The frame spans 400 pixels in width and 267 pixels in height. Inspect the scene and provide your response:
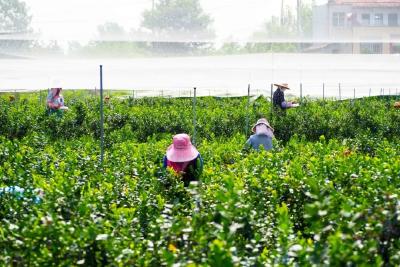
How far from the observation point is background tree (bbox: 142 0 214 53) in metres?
13.6

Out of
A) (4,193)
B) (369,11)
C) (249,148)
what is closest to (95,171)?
(4,193)

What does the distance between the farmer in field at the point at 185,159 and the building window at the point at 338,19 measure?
828 centimetres

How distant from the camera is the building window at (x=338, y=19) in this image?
15.7 metres

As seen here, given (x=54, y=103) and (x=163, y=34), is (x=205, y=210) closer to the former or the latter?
(x=163, y=34)

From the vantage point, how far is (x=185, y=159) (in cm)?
799

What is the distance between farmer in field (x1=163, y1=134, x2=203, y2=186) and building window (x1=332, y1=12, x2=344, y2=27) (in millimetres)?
8276

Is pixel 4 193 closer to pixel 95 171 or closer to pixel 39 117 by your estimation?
A: pixel 95 171

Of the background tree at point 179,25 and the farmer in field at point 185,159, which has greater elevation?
the background tree at point 179,25

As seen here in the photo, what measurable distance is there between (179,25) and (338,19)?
4.58m

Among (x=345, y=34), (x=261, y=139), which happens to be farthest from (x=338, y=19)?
(x=261, y=139)

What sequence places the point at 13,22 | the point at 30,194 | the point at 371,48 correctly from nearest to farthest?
the point at 30,194 < the point at 13,22 < the point at 371,48

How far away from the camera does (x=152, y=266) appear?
4.39 m

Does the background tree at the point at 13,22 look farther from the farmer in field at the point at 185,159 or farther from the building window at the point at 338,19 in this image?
the building window at the point at 338,19

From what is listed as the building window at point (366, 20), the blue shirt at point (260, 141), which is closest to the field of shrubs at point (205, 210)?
the blue shirt at point (260, 141)
